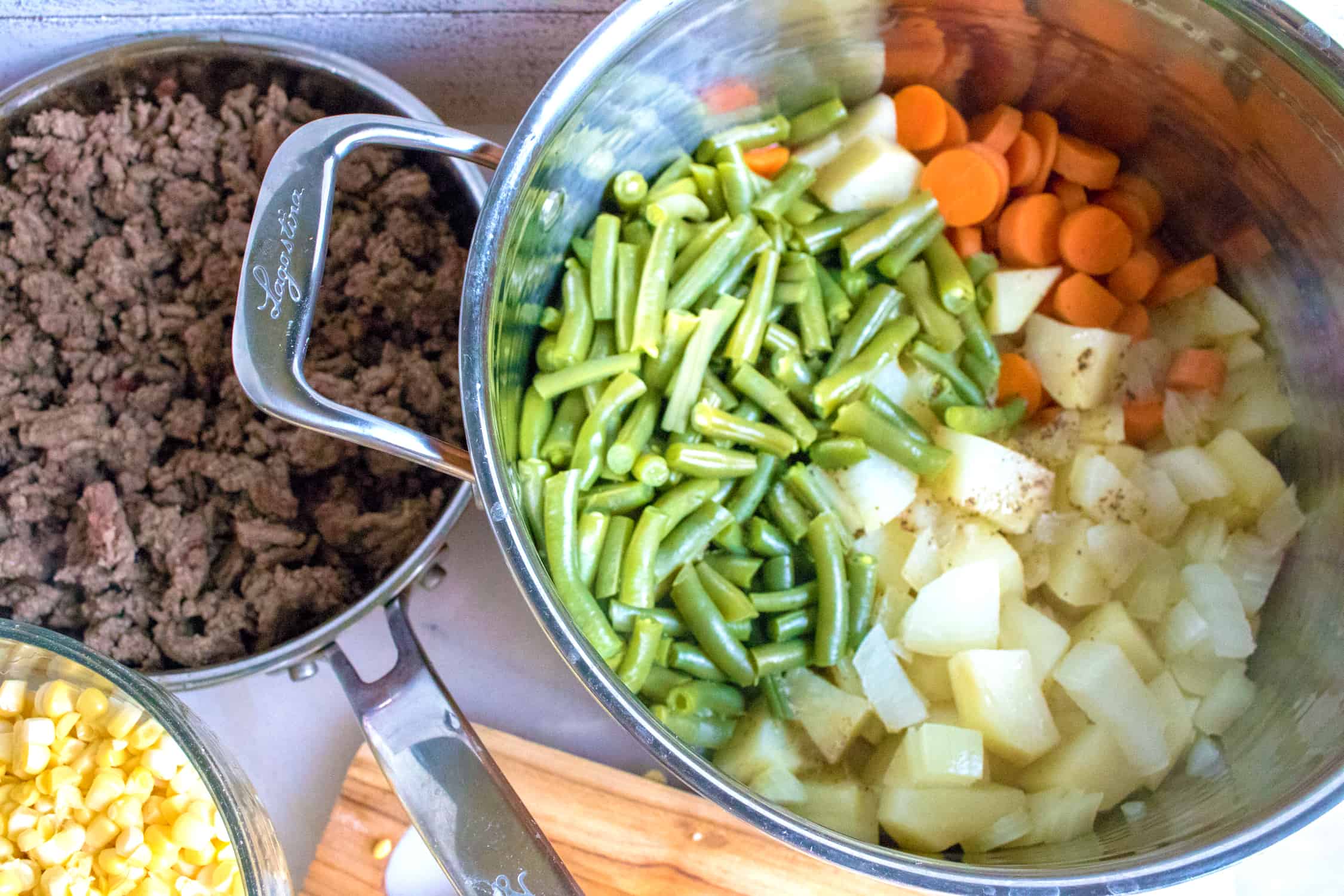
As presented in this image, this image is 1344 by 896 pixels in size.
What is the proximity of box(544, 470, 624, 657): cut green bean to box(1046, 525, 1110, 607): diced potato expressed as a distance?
73cm

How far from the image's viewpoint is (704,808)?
1.52 meters

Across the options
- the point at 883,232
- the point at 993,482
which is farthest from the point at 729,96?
the point at 993,482

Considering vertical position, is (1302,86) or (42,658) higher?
(1302,86)

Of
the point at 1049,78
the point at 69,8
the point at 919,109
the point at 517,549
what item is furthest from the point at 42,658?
the point at 1049,78

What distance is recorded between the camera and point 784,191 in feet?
5.12

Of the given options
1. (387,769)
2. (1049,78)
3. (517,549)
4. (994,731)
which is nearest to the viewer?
(517,549)

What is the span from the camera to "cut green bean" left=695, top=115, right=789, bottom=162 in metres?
1.60

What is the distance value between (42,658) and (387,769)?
20.0 inches

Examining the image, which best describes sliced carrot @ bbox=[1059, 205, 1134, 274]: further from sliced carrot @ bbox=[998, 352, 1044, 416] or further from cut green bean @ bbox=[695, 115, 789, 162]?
cut green bean @ bbox=[695, 115, 789, 162]

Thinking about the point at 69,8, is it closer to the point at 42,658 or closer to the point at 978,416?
the point at 42,658

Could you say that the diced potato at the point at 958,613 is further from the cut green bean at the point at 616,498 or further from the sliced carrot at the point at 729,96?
the sliced carrot at the point at 729,96

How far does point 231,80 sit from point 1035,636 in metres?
1.69

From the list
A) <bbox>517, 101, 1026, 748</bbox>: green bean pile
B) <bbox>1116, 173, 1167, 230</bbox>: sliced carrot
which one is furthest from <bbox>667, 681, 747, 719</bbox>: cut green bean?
<bbox>1116, 173, 1167, 230</bbox>: sliced carrot

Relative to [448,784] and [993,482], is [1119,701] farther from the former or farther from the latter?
[448,784]
